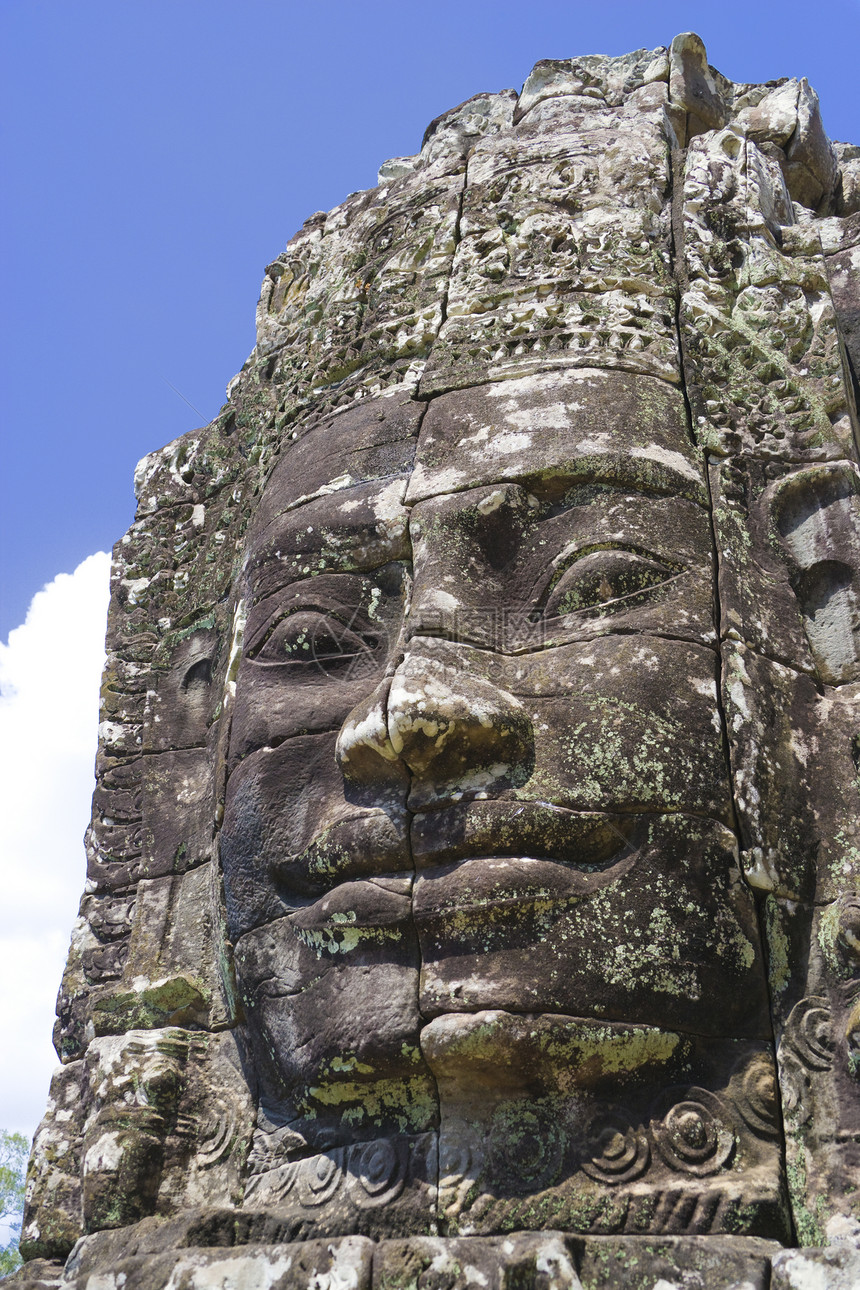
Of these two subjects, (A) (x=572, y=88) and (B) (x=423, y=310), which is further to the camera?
(A) (x=572, y=88)

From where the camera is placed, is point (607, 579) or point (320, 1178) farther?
point (607, 579)

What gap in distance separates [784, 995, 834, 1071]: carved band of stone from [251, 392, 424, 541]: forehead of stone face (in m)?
2.19

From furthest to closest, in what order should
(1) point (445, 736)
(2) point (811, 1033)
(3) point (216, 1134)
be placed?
1. (3) point (216, 1134)
2. (1) point (445, 736)
3. (2) point (811, 1033)

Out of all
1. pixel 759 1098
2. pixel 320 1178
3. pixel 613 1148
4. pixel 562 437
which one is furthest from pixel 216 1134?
pixel 562 437

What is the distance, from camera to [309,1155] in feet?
12.2

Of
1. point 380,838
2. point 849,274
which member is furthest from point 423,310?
point 380,838

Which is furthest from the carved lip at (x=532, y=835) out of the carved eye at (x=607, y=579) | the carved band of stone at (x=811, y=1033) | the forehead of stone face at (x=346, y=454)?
the forehead of stone face at (x=346, y=454)

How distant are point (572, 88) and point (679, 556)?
9.35ft

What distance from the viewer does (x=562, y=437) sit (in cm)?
419

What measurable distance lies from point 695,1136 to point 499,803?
1.00 m

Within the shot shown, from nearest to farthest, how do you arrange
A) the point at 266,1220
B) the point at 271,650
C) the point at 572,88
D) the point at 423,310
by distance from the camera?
1. the point at 266,1220
2. the point at 271,650
3. the point at 423,310
4. the point at 572,88

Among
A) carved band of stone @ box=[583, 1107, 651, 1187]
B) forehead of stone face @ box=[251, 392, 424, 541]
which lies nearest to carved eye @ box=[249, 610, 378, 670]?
forehead of stone face @ box=[251, 392, 424, 541]

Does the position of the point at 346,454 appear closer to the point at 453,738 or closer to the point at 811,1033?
the point at 453,738

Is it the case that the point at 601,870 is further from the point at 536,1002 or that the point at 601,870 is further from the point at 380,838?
the point at 380,838
